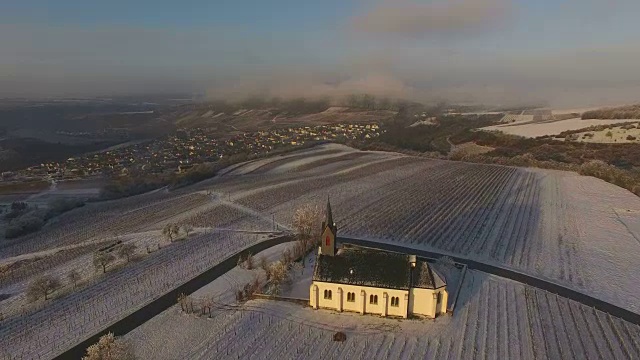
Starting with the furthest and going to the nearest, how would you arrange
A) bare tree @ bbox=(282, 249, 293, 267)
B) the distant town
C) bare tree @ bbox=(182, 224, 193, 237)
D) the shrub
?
1. the distant town
2. the shrub
3. bare tree @ bbox=(182, 224, 193, 237)
4. bare tree @ bbox=(282, 249, 293, 267)

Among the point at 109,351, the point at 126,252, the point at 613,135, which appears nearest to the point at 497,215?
the point at 126,252

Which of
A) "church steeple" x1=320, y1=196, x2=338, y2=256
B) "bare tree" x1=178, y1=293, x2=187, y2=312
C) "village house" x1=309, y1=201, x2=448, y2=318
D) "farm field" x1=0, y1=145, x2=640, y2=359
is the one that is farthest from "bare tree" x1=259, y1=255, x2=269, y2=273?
"village house" x1=309, y1=201, x2=448, y2=318

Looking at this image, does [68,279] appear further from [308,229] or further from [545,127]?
[545,127]

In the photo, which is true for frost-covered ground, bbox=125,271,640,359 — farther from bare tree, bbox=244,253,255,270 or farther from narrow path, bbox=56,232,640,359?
bare tree, bbox=244,253,255,270

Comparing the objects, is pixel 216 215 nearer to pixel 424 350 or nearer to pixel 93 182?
pixel 424 350

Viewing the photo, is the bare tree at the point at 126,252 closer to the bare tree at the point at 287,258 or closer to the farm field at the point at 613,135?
A: the bare tree at the point at 287,258

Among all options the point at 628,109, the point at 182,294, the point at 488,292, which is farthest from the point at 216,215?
the point at 628,109
